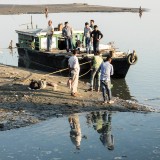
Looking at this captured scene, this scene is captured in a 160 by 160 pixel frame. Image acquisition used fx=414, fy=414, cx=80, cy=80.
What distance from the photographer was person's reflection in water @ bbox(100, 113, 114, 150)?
11.8m

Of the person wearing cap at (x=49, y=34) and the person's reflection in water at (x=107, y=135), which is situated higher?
the person wearing cap at (x=49, y=34)

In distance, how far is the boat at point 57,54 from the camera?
23.9m

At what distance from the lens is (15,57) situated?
36812 mm

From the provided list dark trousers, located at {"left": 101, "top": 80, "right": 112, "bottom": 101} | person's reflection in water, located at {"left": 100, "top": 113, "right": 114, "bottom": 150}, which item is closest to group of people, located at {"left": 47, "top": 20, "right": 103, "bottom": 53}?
dark trousers, located at {"left": 101, "top": 80, "right": 112, "bottom": 101}

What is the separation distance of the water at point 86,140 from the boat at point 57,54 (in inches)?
346

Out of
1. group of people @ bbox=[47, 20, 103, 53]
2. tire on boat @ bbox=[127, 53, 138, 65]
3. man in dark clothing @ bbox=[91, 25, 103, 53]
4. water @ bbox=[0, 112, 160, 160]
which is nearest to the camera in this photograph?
water @ bbox=[0, 112, 160, 160]

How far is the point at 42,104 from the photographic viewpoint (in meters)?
15.7

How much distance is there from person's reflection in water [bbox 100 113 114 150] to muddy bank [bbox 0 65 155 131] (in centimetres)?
147

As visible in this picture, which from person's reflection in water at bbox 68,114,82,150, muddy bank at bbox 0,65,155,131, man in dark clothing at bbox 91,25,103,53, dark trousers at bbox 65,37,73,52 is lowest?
person's reflection in water at bbox 68,114,82,150

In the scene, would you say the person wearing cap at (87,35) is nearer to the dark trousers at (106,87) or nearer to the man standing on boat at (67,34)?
the man standing on boat at (67,34)

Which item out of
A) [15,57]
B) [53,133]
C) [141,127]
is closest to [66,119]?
[53,133]

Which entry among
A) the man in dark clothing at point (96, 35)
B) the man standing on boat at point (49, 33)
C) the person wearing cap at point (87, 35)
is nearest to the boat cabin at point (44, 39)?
the man standing on boat at point (49, 33)

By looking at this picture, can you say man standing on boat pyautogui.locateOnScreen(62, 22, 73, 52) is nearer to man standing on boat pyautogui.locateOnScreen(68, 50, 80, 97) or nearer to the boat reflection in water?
man standing on boat pyautogui.locateOnScreen(68, 50, 80, 97)

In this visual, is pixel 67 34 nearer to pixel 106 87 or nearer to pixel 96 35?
pixel 96 35
